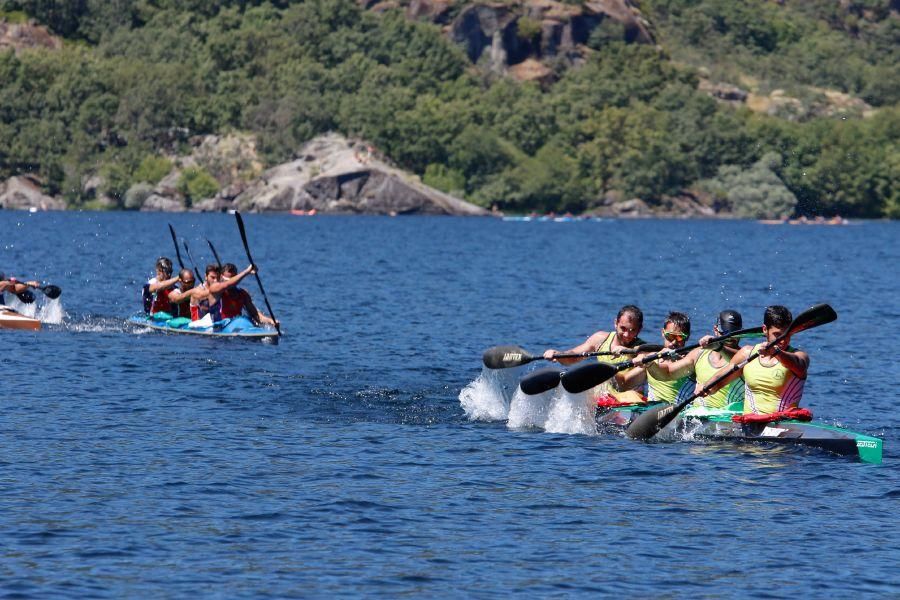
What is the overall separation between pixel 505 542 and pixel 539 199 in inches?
6460

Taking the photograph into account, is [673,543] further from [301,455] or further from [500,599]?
[301,455]

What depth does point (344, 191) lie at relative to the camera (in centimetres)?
17175

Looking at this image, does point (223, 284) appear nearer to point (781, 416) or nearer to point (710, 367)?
point (710, 367)

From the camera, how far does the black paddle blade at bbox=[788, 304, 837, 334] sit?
22.4 m

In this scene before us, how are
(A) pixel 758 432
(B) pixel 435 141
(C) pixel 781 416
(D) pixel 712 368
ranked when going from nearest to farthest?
1. (C) pixel 781 416
2. (A) pixel 758 432
3. (D) pixel 712 368
4. (B) pixel 435 141

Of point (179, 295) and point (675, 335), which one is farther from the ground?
point (675, 335)

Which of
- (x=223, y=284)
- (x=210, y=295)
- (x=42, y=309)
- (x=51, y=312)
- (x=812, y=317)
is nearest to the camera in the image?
(x=812, y=317)

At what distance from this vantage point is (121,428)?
2467cm

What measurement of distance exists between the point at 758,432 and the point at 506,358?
4.90m

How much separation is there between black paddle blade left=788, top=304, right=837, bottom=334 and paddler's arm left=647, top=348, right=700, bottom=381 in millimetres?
2272

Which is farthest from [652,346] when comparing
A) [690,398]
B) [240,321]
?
[240,321]

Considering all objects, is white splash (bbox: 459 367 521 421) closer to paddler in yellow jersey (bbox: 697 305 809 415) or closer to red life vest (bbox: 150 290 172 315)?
paddler in yellow jersey (bbox: 697 305 809 415)

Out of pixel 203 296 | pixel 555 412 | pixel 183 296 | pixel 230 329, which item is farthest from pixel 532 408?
pixel 183 296

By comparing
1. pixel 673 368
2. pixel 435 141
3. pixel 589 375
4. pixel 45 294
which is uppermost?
pixel 435 141
